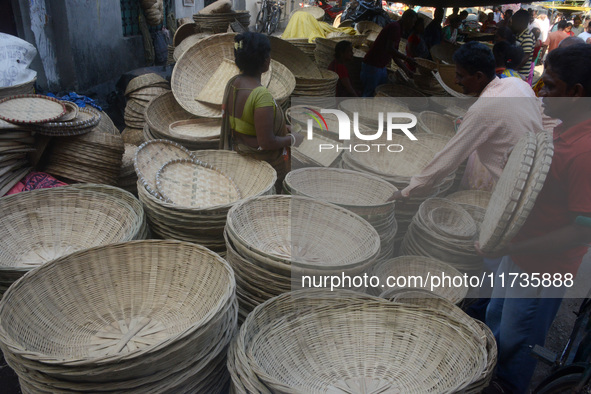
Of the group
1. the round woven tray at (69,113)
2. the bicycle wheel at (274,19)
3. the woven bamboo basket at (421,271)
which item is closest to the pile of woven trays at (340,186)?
the woven bamboo basket at (421,271)

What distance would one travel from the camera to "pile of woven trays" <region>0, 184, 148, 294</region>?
2.16m

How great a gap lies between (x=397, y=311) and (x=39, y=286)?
1.41m

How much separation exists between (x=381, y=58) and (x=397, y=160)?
217 centimetres

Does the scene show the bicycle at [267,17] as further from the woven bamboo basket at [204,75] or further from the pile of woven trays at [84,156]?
the pile of woven trays at [84,156]

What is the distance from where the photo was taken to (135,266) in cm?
182

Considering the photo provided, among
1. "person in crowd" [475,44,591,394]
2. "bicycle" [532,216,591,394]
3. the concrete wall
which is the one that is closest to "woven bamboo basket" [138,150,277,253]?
"person in crowd" [475,44,591,394]

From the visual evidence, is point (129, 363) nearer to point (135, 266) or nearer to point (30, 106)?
point (135, 266)

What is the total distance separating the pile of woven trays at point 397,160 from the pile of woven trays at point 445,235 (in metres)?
0.12

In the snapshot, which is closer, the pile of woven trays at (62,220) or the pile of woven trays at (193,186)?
the pile of woven trays at (193,186)

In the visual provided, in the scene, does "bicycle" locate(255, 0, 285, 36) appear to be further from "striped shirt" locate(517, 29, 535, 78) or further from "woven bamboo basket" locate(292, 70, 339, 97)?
"woven bamboo basket" locate(292, 70, 339, 97)

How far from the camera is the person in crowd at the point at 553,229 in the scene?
142cm

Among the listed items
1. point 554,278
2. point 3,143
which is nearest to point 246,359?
point 554,278

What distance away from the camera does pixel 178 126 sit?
3309 mm

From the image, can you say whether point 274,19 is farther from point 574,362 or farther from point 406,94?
point 574,362
